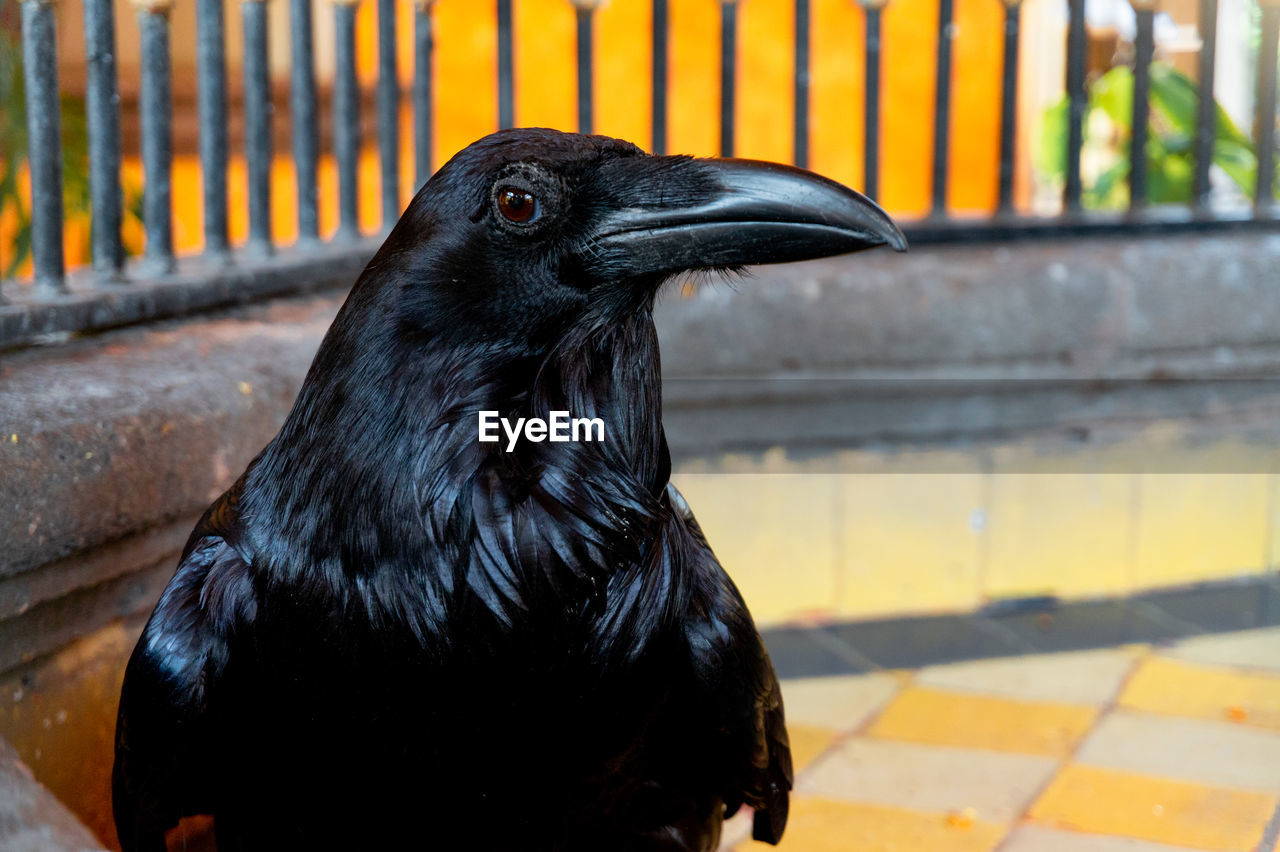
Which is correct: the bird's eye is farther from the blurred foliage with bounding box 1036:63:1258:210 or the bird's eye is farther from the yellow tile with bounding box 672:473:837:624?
the blurred foliage with bounding box 1036:63:1258:210

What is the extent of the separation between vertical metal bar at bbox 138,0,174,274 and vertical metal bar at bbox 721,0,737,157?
1377 mm

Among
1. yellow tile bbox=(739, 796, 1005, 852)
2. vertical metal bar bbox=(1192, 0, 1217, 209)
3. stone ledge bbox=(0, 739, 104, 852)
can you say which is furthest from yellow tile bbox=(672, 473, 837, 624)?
stone ledge bbox=(0, 739, 104, 852)

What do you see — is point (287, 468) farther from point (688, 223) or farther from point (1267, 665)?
point (1267, 665)

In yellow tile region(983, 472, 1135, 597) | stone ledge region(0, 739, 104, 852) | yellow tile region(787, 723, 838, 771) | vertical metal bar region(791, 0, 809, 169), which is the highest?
vertical metal bar region(791, 0, 809, 169)

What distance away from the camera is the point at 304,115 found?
107 inches

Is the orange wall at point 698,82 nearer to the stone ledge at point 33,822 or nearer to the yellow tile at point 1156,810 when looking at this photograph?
the yellow tile at point 1156,810

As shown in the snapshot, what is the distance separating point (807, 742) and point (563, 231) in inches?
48.1

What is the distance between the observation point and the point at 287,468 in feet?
4.44

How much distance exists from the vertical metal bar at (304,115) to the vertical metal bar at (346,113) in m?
0.09

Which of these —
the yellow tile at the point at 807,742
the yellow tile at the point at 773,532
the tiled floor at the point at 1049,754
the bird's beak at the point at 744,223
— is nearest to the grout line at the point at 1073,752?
the tiled floor at the point at 1049,754

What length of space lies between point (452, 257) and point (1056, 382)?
2.35m

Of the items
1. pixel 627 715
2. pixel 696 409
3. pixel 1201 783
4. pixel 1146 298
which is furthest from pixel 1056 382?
pixel 627 715

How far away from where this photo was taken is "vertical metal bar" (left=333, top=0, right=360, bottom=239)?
2820 millimetres

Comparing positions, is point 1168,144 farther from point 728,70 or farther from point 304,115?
point 304,115
